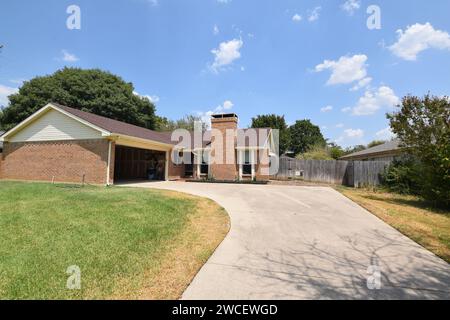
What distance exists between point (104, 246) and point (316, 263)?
3631 mm

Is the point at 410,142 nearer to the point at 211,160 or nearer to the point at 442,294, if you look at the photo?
the point at 442,294

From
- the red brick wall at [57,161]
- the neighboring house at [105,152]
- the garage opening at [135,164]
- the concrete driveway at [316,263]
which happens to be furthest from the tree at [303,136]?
the concrete driveway at [316,263]

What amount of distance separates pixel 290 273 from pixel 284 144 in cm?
4078

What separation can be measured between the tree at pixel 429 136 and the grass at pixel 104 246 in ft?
28.7

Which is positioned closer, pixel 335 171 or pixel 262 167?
pixel 335 171

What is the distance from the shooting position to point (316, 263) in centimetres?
418

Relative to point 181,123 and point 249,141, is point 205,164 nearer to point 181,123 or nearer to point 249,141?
point 249,141

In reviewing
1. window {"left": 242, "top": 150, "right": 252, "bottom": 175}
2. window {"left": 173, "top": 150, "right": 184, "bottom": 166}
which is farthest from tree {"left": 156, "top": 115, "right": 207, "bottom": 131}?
window {"left": 242, "top": 150, "right": 252, "bottom": 175}

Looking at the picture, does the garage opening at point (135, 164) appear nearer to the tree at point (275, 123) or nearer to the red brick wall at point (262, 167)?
the red brick wall at point (262, 167)

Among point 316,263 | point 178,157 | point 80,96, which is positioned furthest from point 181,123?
point 316,263

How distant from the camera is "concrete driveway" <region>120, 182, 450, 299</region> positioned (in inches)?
129

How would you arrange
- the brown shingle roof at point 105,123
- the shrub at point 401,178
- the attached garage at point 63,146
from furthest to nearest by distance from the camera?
the brown shingle roof at point 105,123
the shrub at point 401,178
the attached garage at point 63,146

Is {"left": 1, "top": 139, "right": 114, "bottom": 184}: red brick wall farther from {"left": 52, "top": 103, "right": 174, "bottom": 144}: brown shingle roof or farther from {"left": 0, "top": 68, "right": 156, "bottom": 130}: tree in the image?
{"left": 0, "top": 68, "right": 156, "bottom": 130}: tree

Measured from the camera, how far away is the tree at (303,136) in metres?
47.0
